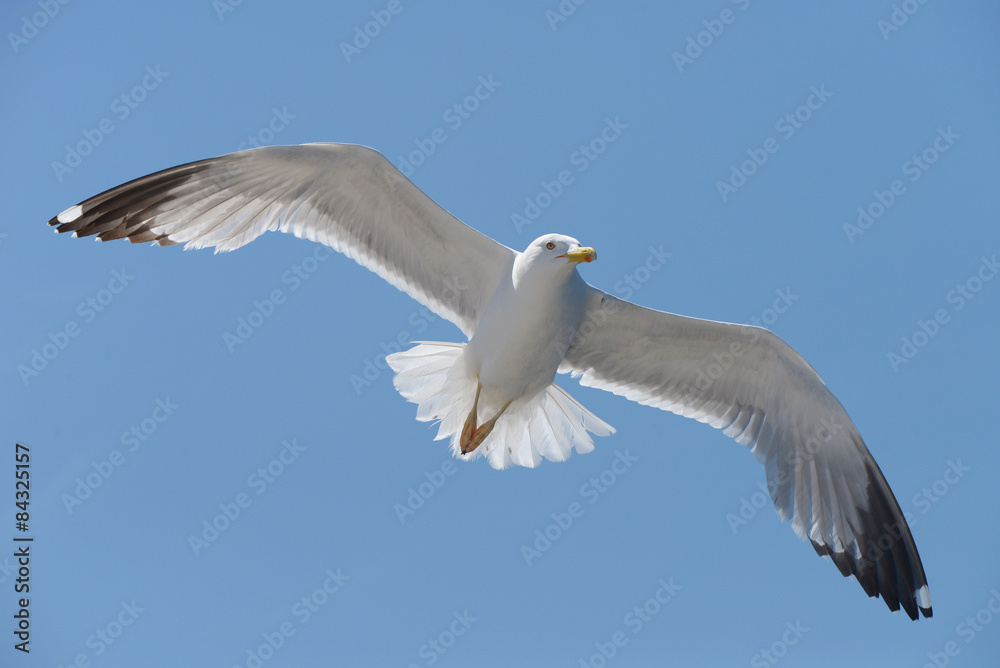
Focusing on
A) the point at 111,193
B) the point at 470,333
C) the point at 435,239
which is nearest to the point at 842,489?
the point at 470,333

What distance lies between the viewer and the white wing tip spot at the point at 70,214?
18.6ft

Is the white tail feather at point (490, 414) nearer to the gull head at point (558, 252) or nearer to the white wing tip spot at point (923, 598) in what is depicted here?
the gull head at point (558, 252)

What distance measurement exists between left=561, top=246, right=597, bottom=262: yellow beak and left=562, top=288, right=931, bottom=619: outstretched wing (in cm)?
90

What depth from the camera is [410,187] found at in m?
5.59

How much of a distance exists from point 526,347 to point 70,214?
317 centimetres

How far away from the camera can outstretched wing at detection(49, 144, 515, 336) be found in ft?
18.4

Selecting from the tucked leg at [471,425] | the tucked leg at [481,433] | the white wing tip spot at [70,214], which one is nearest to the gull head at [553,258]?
the tucked leg at [471,425]

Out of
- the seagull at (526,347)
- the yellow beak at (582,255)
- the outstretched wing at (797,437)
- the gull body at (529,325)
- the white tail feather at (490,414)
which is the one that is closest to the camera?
the yellow beak at (582,255)

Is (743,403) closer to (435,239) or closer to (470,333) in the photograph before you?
(470,333)

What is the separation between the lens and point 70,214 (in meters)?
5.71

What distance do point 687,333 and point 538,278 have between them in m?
1.24

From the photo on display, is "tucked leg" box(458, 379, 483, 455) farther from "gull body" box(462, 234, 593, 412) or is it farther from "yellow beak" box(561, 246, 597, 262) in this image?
"yellow beak" box(561, 246, 597, 262)

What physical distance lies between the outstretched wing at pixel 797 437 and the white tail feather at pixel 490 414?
354mm

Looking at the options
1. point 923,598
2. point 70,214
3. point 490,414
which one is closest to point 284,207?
point 70,214
